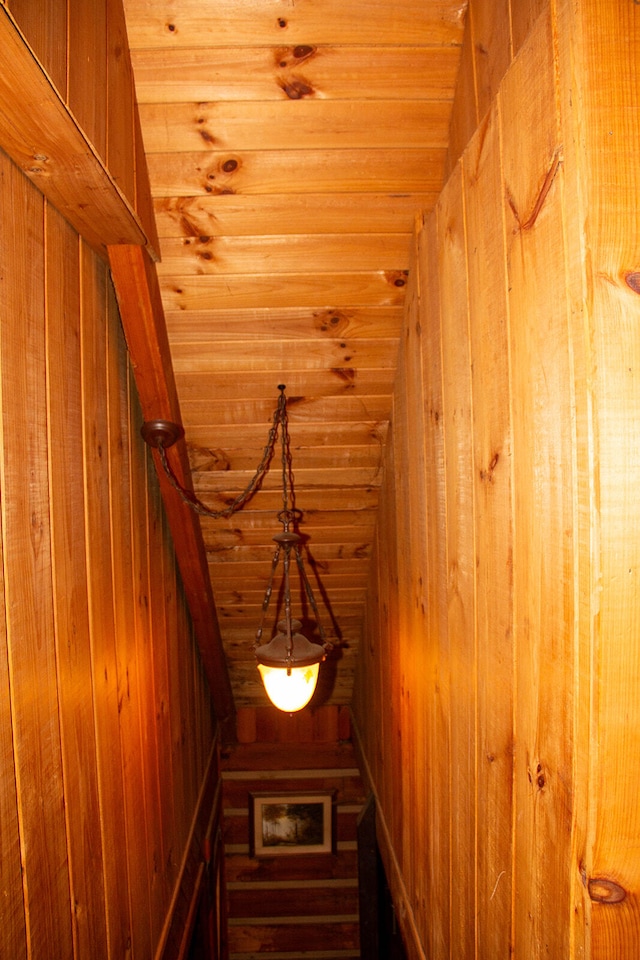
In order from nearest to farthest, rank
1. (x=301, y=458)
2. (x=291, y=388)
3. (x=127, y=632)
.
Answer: (x=127, y=632), (x=291, y=388), (x=301, y=458)

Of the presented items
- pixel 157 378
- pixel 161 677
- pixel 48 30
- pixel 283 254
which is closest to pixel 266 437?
pixel 157 378

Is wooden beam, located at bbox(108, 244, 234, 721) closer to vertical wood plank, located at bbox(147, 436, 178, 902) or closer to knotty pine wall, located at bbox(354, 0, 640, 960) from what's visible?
vertical wood plank, located at bbox(147, 436, 178, 902)

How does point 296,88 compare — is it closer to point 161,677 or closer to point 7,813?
point 7,813

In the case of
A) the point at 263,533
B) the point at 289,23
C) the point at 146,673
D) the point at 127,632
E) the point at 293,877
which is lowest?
the point at 293,877

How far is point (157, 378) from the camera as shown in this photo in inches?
79.5

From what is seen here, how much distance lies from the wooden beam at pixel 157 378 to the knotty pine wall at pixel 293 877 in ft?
5.73

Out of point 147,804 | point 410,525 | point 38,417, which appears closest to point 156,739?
point 147,804

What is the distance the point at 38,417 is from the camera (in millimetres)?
1284

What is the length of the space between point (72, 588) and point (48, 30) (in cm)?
107

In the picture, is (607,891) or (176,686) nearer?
(607,891)

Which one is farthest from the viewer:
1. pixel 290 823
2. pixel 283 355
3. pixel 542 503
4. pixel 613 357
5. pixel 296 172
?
pixel 290 823

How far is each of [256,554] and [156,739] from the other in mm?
1016

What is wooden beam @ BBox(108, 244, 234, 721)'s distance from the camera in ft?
5.81

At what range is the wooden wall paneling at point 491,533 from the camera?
1162 mm
